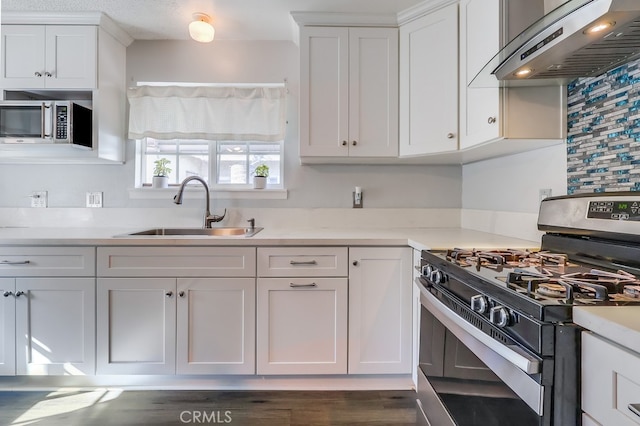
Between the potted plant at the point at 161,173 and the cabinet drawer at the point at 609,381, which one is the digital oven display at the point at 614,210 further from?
the potted plant at the point at 161,173

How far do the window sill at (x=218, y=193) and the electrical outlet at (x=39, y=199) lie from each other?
58cm

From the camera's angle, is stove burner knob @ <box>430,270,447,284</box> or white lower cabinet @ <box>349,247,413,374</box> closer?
stove burner knob @ <box>430,270,447,284</box>

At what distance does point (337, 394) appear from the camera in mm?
1832

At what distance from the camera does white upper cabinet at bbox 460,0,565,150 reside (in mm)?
1420

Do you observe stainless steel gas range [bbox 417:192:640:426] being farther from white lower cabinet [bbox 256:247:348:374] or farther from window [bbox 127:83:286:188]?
window [bbox 127:83:286:188]

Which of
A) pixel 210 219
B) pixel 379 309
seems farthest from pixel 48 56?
pixel 379 309

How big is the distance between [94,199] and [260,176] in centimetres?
119

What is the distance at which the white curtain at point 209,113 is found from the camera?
2328mm

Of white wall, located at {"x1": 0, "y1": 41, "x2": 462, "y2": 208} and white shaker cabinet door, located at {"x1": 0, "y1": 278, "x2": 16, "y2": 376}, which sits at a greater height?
white wall, located at {"x1": 0, "y1": 41, "x2": 462, "y2": 208}

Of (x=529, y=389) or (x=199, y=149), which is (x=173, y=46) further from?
(x=529, y=389)

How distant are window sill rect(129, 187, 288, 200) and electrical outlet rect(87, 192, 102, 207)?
8.4 inches

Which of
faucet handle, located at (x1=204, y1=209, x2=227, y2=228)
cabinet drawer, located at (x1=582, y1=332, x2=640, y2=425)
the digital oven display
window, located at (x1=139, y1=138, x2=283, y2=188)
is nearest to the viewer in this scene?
cabinet drawer, located at (x1=582, y1=332, x2=640, y2=425)
